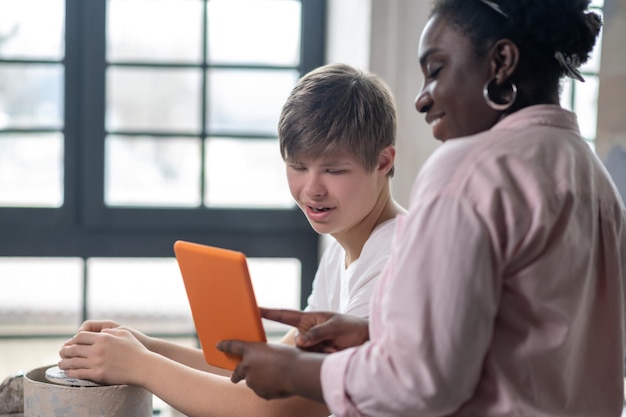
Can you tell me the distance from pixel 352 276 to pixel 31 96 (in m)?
1.30

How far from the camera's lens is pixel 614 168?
62.6 inches

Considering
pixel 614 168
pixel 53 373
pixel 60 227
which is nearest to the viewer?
pixel 53 373

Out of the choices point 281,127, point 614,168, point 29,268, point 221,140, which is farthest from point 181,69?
point 614,168

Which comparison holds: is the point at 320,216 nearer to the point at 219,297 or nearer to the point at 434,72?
the point at 219,297

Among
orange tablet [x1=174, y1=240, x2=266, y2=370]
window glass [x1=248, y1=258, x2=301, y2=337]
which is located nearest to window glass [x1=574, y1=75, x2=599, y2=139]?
window glass [x1=248, y1=258, x2=301, y2=337]

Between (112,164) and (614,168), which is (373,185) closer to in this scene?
(614,168)

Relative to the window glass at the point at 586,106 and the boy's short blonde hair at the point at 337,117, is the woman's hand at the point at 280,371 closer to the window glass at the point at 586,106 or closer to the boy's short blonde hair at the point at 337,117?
the boy's short blonde hair at the point at 337,117

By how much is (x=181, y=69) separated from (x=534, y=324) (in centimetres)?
168

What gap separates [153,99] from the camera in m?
2.32

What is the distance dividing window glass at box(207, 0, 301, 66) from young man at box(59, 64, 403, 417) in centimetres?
93

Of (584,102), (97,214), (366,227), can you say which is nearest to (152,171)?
(97,214)

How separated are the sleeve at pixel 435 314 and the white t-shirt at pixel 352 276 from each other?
468 mm

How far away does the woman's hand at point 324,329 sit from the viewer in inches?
38.1

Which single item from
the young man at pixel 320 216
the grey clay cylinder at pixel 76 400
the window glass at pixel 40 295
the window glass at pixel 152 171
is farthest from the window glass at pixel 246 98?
the grey clay cylinder at pixel 76 400
